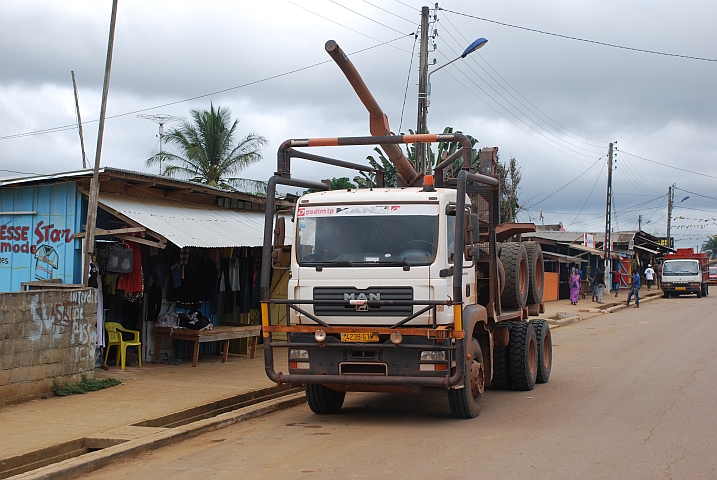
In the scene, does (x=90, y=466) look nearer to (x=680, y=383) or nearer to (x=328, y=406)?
(x=328, y=406)

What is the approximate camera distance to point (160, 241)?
37.9 ft

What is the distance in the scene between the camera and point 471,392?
8828 mm

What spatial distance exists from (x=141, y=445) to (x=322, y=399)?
247 centimetres

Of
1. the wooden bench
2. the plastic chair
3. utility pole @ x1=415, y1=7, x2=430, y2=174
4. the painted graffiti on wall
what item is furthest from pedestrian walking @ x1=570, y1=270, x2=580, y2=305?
the painted graffiti on wall

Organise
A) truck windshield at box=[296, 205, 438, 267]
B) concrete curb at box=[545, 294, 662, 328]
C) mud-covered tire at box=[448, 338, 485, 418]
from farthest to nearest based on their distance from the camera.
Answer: concrete curb at box=[545, 294, 662, 328]
mud-covered tire at box=[448, 338, 485, 418]
truck windshield at box=[296, 205, 438, 267]

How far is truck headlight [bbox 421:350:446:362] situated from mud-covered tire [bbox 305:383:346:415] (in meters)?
1.59

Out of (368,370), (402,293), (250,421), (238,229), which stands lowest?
(250,421)

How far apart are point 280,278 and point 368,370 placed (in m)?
8.46

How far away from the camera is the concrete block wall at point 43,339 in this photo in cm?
961

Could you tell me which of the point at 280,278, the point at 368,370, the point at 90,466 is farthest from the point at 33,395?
the point at 280,278

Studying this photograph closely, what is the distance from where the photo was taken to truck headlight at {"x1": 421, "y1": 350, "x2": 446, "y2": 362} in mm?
8170

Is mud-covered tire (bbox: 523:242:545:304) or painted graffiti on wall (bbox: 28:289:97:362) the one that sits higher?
mud-covered tire (bbox: 523:242:545:304)

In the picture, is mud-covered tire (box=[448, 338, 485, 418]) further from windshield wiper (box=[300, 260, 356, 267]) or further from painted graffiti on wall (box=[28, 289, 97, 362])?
painted graffiti on wall (box=[28, 289, 97, 362])

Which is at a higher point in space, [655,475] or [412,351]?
[412,351]
